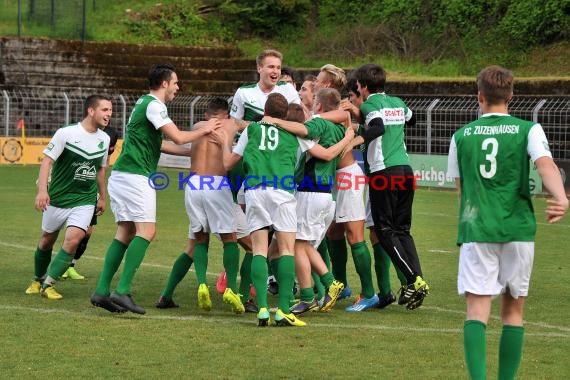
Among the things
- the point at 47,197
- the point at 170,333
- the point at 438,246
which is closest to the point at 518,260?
the point at 170,333

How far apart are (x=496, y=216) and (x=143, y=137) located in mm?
4056

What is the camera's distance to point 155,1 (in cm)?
4478

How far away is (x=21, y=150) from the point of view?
1241 inches

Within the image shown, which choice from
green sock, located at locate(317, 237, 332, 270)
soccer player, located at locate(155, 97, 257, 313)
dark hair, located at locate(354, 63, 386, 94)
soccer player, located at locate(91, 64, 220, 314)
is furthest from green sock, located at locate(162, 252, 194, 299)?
dark hair, located at locate(354, 63, 386, 94)

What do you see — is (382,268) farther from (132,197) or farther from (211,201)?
(132,197)

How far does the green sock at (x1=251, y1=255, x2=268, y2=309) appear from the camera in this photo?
9148mm

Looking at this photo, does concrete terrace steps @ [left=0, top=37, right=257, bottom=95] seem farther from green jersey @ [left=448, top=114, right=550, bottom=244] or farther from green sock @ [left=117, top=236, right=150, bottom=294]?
green jersey @ [left=448, top=114, right=550, bottom=244]

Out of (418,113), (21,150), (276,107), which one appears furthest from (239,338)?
(21,150)

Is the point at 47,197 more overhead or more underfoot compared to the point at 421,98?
more underfoot

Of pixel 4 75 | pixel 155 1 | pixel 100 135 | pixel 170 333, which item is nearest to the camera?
pixel 170 333

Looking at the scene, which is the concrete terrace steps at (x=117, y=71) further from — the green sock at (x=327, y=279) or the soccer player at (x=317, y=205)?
the green sock at (x=327, y=279)

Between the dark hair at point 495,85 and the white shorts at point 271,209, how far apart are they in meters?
2.94

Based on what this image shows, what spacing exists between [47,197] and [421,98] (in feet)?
63.1

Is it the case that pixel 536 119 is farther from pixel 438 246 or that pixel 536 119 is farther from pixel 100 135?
pixel 100 135
